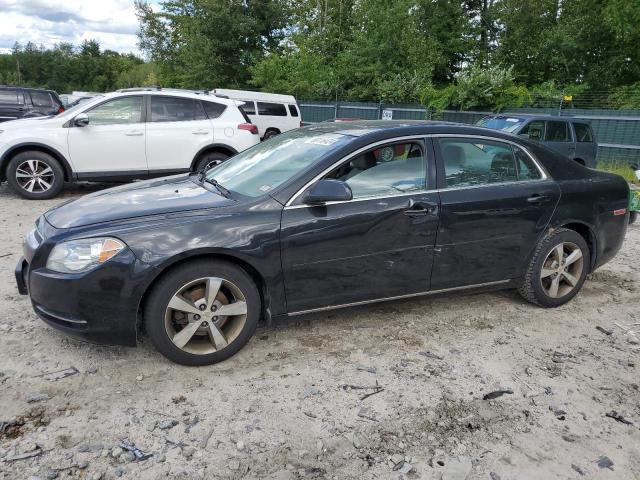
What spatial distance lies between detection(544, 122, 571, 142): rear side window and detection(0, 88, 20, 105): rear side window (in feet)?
48.8

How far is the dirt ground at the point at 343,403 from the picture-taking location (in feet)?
8.43

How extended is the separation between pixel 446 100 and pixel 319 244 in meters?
17.4

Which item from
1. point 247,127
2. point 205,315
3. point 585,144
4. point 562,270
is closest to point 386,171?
point 205,315

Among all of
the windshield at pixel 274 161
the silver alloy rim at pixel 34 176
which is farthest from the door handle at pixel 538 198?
the silver alloy rim at pixel 34 176

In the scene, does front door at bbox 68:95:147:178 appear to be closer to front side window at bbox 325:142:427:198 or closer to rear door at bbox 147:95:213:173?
rear door at bbox 147:95:213:173

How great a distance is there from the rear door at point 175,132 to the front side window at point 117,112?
20cm

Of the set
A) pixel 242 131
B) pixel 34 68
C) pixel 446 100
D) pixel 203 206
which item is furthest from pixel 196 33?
pixel 34 68

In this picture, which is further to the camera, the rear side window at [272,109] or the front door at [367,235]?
the rear side window at [272,109]

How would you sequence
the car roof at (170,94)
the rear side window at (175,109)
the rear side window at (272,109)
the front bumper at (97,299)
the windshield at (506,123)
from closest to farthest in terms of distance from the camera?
the front bumper at (97,299) < the car roof at (170,94) < the rear side window at (175,109) < the windshield at (506,123) < the rear side window at (272,109)

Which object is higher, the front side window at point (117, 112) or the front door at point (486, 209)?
the front side window at point (117, 112)

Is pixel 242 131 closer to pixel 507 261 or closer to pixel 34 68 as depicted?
pixel 507 261

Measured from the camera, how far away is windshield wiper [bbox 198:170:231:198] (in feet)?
12.2

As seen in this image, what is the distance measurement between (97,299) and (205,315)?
2.09 ft

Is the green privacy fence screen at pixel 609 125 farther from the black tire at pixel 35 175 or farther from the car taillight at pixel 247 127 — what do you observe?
the black tire at pixel 35 175
